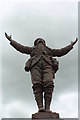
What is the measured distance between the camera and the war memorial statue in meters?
7.46

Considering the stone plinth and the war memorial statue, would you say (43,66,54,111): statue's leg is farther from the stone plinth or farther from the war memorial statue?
the stone plinth

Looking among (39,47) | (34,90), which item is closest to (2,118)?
(34,90)

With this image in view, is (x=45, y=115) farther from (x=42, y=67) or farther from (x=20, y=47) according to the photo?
(x=20, y=47)

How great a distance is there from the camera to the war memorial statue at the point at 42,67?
24.5 ft

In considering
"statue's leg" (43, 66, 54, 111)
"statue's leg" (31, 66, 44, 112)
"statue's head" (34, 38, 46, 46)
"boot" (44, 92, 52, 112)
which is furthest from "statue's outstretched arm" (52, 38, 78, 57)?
"boot" (44, 92, 52, 112)

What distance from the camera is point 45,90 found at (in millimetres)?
7504

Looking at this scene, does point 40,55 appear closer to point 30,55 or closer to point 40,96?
point 30,55

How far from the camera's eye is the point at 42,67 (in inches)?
309

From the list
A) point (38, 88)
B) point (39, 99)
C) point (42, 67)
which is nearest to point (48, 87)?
point (38, 88)

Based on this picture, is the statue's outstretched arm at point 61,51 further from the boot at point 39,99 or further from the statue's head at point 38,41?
the boot at point 39,99

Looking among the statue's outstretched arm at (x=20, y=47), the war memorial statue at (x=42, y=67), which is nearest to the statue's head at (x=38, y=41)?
the war memorial statue at (x=42, y=67)

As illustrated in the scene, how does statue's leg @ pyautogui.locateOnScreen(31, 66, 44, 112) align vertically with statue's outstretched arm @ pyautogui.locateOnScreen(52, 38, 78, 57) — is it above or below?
below

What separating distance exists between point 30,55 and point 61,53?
81 cm

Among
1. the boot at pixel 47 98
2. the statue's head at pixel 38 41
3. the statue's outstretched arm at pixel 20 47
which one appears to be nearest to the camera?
the boot at pixel 47 98
